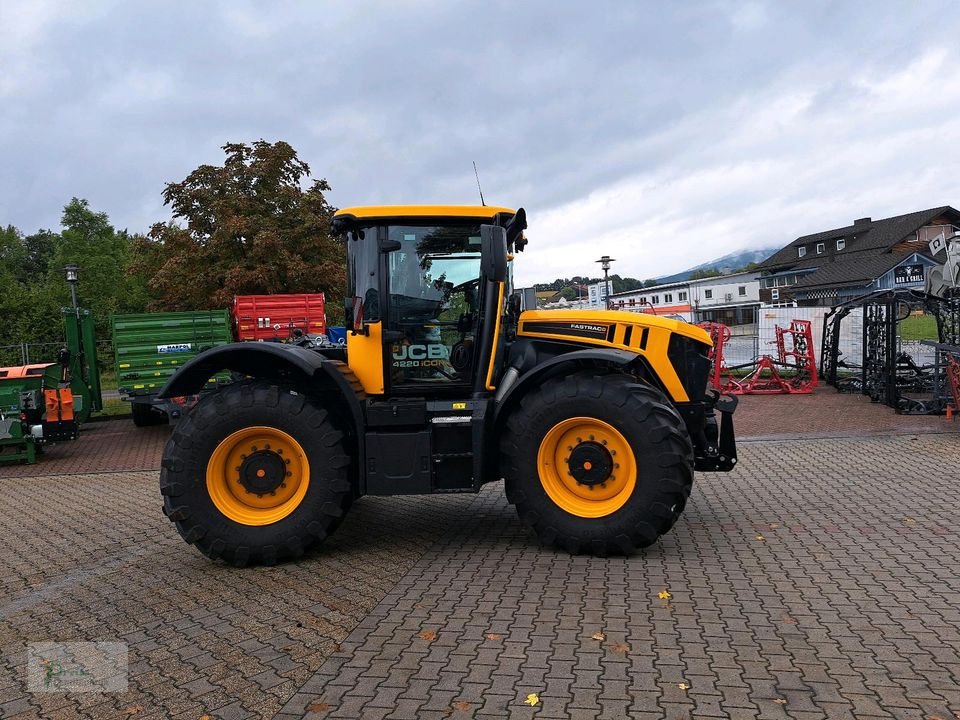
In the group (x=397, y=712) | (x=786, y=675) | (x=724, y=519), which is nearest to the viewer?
(x=397, y=712)

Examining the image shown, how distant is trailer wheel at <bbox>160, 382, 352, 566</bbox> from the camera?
5375mm

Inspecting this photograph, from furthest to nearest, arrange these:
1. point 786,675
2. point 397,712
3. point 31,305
→ 1. point 31,305
2. point 786,675
3. point 397,712

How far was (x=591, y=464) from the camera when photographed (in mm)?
5371

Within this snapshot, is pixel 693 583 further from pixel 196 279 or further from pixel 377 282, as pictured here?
pixel 196 279

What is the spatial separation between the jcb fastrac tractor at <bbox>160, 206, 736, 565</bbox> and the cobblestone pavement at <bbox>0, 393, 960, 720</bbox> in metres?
0.42

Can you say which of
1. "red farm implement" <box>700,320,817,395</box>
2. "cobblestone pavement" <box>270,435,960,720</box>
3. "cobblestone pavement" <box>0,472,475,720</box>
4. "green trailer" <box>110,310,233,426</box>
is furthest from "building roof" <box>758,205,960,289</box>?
"cobblestone pavement" <box>0,472,475,720</box>

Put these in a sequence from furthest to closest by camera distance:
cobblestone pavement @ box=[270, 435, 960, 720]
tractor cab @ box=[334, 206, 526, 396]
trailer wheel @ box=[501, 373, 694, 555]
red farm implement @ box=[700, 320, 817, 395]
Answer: red farm implement @ box=[700, 320, 817, 395] < tractor cab @ box=[334, 206, 526, 396] < trailer wheel @ box=[501, 373, 694, 555] < cobblestone pavement @ box=[270, 435, 960, 720]

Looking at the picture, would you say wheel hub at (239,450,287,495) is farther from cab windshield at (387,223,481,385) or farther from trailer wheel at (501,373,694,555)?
trailer wheel at (501,373,694,555)

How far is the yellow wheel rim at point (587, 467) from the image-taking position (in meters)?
5.36

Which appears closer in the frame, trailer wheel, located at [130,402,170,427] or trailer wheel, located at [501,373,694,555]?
trailer wheel, located at [501,373,694,555]

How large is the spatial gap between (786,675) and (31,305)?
35756mm

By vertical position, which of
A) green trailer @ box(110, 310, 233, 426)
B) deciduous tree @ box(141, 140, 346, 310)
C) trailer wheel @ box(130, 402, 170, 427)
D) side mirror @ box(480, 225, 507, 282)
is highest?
deciduous tree @ box(141, 140, 346, 310)

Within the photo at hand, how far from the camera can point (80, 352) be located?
48.3 ft

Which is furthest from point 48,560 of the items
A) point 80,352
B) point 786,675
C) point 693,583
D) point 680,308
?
point 680,308
